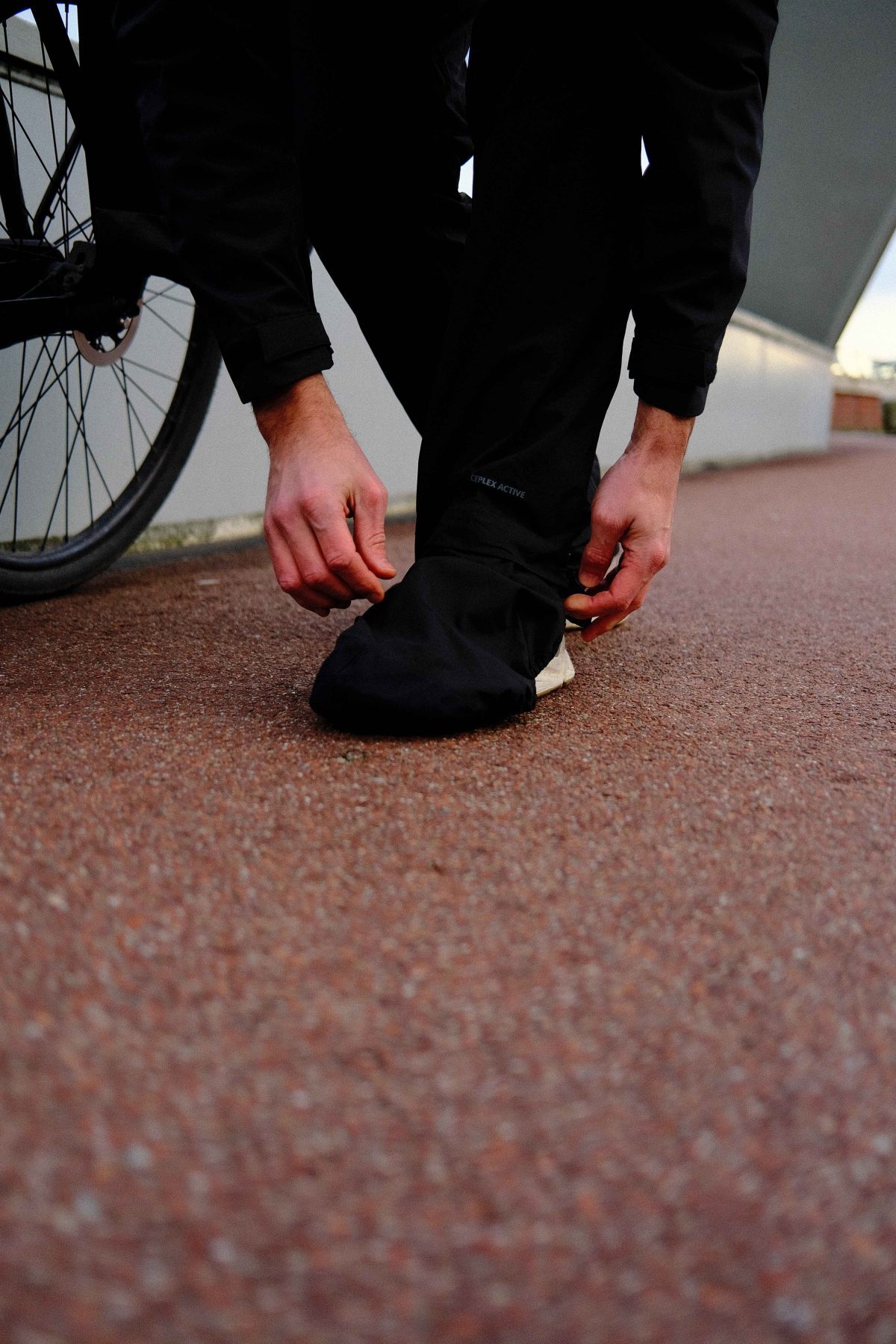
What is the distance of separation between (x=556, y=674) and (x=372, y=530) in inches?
9.0

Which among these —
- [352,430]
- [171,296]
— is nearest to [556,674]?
[171,296]

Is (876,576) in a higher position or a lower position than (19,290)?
lower

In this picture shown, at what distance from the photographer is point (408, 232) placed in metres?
0.92

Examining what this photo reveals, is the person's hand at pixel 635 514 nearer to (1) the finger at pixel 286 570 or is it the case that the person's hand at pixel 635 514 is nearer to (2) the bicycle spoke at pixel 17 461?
(1) the finger at pixel 286 570

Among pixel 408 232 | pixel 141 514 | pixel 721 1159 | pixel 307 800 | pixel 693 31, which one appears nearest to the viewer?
pixel 721 1159

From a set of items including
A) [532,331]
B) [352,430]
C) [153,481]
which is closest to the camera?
[532,331]

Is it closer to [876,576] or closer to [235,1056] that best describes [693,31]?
[235,1056]

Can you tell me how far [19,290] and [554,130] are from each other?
0.53 meters

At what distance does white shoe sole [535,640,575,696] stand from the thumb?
0.07 metres

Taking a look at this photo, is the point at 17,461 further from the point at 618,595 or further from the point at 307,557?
the point at 618,595

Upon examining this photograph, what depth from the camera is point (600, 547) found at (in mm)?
774

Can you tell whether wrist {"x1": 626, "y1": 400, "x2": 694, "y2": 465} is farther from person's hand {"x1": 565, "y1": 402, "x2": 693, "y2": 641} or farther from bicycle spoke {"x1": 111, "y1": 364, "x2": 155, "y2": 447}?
bicycle spoke {"x1": 111, "y1": 364, "x2": 155, "y2": 447}

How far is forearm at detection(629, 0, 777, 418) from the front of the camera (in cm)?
75

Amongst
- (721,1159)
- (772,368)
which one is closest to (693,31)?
(721,1159)
